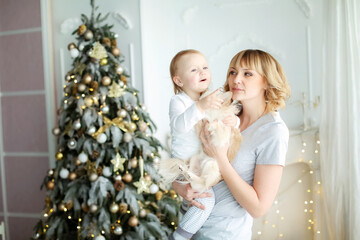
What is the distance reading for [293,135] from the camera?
2.48 metres

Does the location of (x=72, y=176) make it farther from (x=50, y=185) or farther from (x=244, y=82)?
(x=244, y=82)

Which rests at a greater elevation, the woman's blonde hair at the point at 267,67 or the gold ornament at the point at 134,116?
the woman's blonde hair at the point at 267,67

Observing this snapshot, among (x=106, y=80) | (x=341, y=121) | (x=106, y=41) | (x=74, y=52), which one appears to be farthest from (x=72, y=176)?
(x=341, y=121)

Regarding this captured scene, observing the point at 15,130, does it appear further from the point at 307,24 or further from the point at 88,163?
the point at 307,24

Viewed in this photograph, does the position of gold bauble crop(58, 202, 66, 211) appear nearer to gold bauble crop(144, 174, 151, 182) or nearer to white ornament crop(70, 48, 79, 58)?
gold bauble crop(144, 174, 151, 182)

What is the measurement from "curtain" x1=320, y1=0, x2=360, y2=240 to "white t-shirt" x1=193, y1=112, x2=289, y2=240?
984 millimetres

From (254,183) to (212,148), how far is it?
18cm

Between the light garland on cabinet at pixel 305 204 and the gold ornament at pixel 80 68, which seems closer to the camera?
the light garland on cabinet at pixel 305 204

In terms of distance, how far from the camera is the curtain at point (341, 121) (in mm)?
1904

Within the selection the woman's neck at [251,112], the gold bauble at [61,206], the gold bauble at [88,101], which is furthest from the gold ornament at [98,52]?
the woman's neck at [251,112]

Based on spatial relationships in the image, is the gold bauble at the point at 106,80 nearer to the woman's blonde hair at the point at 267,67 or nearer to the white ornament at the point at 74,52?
the white ornament at the point at 74,52

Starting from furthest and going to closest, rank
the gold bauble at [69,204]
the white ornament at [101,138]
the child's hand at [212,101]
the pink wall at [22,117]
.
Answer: the pink wall at [22,117], the gold bauble at [69,204], the white ornament at [101,138], the child's hand at [212,101]

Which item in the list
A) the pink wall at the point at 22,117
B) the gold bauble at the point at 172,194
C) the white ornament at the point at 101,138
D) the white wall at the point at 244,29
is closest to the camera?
the white wall at the point at 244,29

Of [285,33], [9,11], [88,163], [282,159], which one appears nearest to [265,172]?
[282,159]
